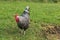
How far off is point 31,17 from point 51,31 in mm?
1699

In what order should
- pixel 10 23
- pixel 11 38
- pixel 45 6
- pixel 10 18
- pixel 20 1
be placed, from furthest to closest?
pixel 20 1 → pixel 45 6 → pixel 10 18 → pixel 10 23 → pixel 11 38

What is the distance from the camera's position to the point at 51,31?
9586mm

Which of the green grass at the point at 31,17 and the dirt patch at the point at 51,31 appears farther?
the dirt patch at the point at 51,31

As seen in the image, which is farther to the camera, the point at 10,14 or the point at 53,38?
the point at 10,14

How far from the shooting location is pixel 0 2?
13.5 meters

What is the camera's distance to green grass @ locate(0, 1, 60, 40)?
8695mm

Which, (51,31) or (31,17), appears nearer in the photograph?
(51,31)

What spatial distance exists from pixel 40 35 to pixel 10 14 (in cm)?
269

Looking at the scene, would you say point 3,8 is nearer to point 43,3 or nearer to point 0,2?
point 0,2

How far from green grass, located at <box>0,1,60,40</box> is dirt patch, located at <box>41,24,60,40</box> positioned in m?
0.19

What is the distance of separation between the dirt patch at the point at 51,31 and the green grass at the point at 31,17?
192mm

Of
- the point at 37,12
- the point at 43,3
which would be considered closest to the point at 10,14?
the point at 37,12

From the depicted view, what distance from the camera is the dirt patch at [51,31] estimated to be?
913cm

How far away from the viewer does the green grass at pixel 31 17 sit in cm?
870
